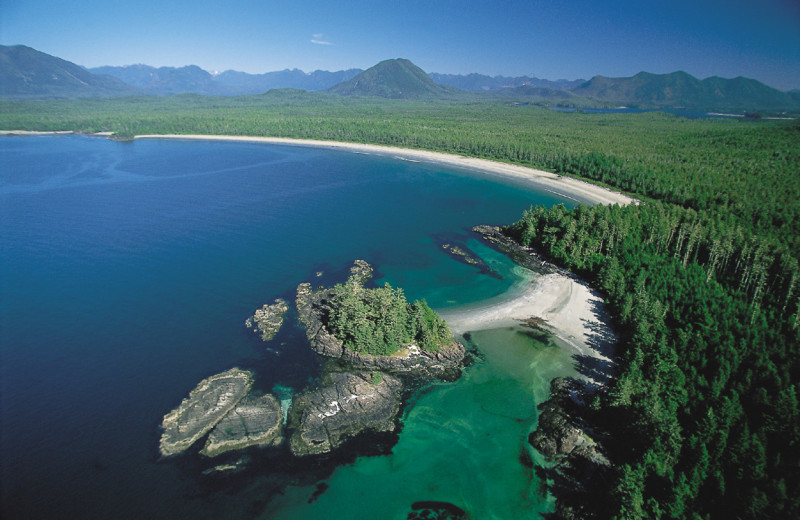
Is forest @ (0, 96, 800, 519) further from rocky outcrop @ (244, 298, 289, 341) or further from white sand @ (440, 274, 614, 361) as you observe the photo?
rocky outcrop @ (244, 298, 289, 341)

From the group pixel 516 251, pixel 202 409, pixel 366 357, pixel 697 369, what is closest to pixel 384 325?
pixel 366 357

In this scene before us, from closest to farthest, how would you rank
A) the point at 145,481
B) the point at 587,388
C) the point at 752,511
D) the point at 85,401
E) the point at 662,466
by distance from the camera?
the point at 752,511 → the point at 662,466 → the point at 145,481 → the point at 85,401 → the point at 587,388

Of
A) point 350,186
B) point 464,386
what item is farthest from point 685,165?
point 464,386

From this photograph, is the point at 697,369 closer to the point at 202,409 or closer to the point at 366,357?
the point at 366,357

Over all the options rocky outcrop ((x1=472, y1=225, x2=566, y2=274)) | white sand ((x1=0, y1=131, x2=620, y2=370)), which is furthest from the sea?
rocky outcrop ((x1=472, y1=225, x2=566, y2=274))

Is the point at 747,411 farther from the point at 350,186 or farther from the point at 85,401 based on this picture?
the point at 350,186

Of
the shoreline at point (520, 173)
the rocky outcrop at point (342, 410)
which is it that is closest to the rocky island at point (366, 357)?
the rocky outcrop at point (342, 410)
